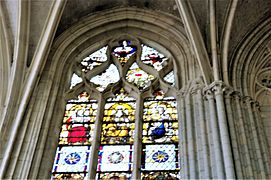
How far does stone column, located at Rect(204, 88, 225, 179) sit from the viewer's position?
28.8 feet

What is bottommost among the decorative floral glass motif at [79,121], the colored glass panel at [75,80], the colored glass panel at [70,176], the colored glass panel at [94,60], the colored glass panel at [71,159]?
the colored glass panel at [70,176]

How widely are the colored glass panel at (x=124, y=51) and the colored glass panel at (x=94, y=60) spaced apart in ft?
1.06

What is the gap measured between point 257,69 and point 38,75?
18.0 feet

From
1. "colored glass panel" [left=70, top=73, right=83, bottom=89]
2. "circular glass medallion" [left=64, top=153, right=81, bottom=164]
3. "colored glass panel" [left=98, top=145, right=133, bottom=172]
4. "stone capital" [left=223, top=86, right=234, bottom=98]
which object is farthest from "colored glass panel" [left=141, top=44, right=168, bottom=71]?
"circular glass medallion" [left=64, top=153, right=81, bottom=164]

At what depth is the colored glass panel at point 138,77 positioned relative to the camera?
39.1 ft

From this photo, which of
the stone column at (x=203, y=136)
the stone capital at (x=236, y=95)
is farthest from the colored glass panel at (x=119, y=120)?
the stone capital at (x=236, y=95)

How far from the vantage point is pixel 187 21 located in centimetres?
1134

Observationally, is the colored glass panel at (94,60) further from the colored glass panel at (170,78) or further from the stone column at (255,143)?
the stone column at (255,143)

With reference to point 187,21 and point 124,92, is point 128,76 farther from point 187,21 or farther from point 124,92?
point 187,21

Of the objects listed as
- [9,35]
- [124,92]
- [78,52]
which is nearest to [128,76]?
[124,92]

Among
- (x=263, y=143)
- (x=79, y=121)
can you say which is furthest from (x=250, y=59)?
(x=79, y=121)

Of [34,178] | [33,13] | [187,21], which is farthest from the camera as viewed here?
[33,13]

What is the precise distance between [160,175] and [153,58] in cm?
397

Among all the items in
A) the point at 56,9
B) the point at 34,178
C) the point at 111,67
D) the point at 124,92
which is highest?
the point at 56,9
